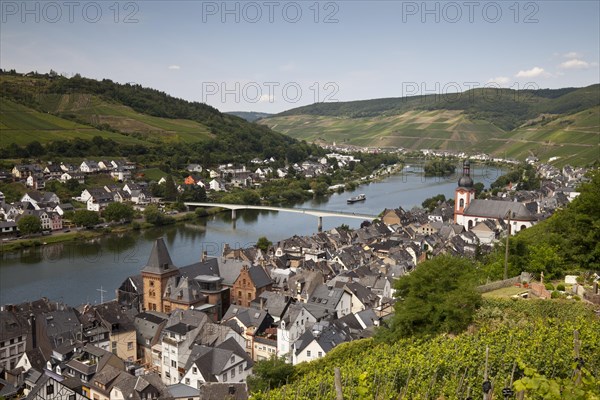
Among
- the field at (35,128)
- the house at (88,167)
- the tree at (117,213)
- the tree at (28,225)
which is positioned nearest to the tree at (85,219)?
the tree at (117,213)

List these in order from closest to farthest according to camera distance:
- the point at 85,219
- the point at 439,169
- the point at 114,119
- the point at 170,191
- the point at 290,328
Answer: the point at 290,328 < the point at 85,219 < the point at 170,191 < the point at 439,169 < the point at 114,119

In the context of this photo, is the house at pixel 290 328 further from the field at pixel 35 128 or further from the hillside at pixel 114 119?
the field at pixel 35 128

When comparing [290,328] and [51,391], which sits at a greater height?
[290,328]

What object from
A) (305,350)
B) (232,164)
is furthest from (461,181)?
(232,164)

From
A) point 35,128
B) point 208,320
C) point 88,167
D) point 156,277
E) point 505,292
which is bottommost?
point 208,320

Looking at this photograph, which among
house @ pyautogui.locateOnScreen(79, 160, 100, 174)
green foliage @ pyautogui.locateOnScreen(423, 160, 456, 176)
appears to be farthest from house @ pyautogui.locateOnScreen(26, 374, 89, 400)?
green foliage @ pyautogui.locateOnScreen(423, 160, 456, 176)

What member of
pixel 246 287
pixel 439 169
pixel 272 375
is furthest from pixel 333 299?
pixel 439 169

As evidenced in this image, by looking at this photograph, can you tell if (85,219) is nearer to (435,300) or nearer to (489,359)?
(435,300)

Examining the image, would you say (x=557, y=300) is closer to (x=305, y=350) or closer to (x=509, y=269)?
(x=509, y=269)
